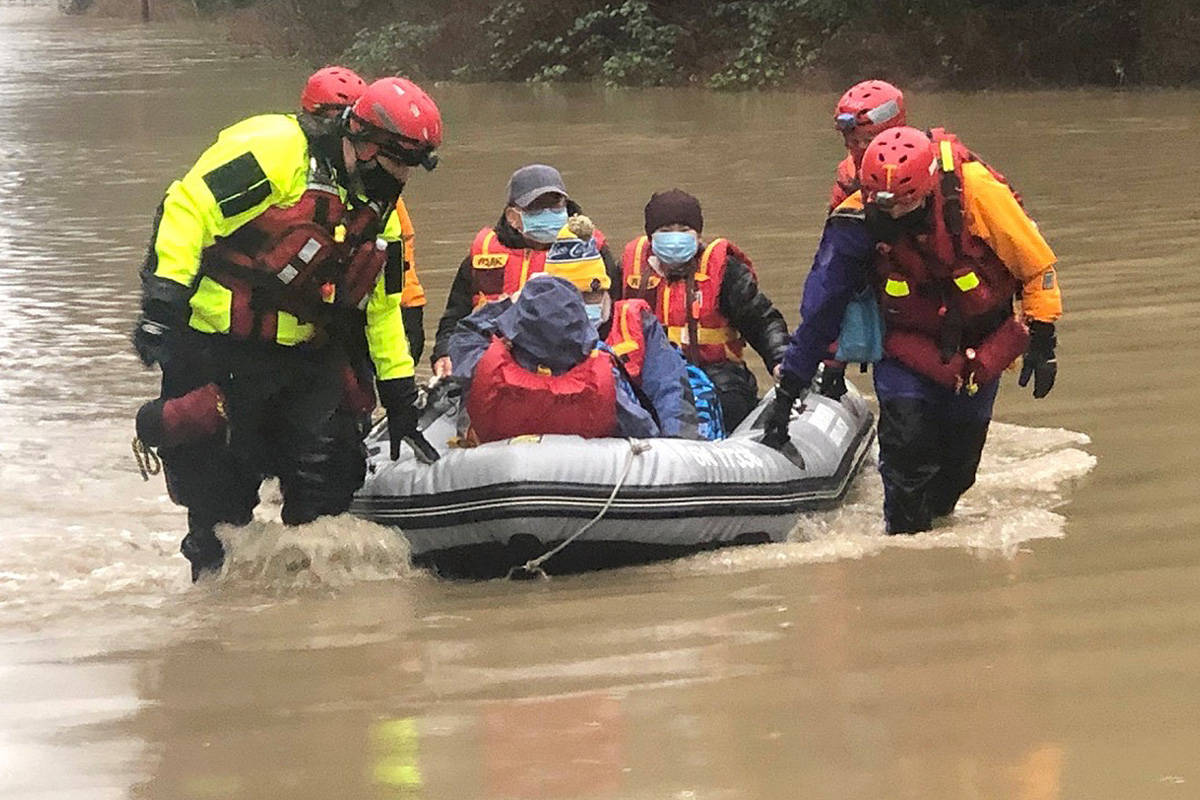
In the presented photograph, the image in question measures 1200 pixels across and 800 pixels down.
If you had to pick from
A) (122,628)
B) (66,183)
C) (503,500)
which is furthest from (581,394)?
(66,183)

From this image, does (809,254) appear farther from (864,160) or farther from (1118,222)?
(864,160)

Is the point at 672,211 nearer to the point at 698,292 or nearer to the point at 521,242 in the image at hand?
the point at 698,292

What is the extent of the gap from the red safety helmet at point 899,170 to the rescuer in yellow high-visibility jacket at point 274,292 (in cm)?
116

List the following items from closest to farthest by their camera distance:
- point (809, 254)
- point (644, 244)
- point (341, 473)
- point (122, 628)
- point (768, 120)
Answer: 1. point (122, 628)
2. point (341, 473)
3. point (644, 244)
4. point (809, 254)
5. point (768, 120)

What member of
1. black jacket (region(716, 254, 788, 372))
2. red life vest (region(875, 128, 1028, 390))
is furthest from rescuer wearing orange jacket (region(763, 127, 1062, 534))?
black jacket (region(716, 254, 788, 372))

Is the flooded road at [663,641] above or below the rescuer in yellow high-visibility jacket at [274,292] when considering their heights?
below

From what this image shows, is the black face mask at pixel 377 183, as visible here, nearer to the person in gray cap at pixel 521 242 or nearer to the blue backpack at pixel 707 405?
the person in gray cap at pixel 521 242

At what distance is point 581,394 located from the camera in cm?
514

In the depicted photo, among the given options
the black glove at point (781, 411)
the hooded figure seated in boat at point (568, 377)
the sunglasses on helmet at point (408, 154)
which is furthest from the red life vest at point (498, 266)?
the sunglasses on helmet at point (408, 154)

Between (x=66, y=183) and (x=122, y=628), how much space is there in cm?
1227

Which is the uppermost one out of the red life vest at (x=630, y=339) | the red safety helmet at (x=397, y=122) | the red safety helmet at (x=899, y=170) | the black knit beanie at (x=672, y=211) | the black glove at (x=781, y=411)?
the red safety helmet at (x=397, y=122)

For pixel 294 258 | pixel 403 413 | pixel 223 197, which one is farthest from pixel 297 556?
pixel 223 197

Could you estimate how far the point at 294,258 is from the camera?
460cm

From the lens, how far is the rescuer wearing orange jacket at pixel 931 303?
4848 millimetres
